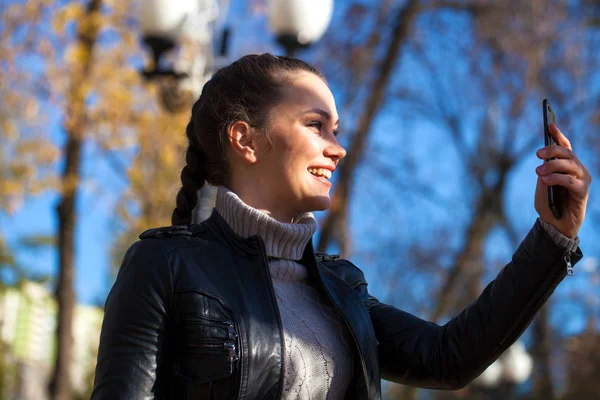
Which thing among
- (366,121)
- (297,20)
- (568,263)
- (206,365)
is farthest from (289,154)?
(366,121)

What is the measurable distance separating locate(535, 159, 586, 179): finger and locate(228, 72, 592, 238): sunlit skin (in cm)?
48

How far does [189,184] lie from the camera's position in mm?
2312

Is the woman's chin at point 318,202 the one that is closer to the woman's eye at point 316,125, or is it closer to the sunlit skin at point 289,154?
the sunlit skin at point 289,154

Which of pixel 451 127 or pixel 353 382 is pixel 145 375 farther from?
pixel 451 127

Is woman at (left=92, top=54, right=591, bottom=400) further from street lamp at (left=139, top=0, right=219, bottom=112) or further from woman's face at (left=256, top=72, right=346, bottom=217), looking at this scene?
street lamp at (left=139, top=0, right=219, bottom=112)

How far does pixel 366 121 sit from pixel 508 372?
656 centimetres

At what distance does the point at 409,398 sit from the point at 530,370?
13.0ft

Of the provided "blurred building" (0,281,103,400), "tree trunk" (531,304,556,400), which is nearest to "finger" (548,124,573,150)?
Answer: "tree trunk" (531,304,556,400)

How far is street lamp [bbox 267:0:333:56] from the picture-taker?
20.6 ft

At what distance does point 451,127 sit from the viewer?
52.2 ft

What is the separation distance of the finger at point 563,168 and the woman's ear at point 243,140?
67cm

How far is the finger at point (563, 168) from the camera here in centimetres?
197

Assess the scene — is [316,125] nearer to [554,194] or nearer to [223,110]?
[223,110]

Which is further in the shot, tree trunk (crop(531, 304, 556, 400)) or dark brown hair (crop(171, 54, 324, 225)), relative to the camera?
tree trunk (crop(531, 304, 556, 400))
